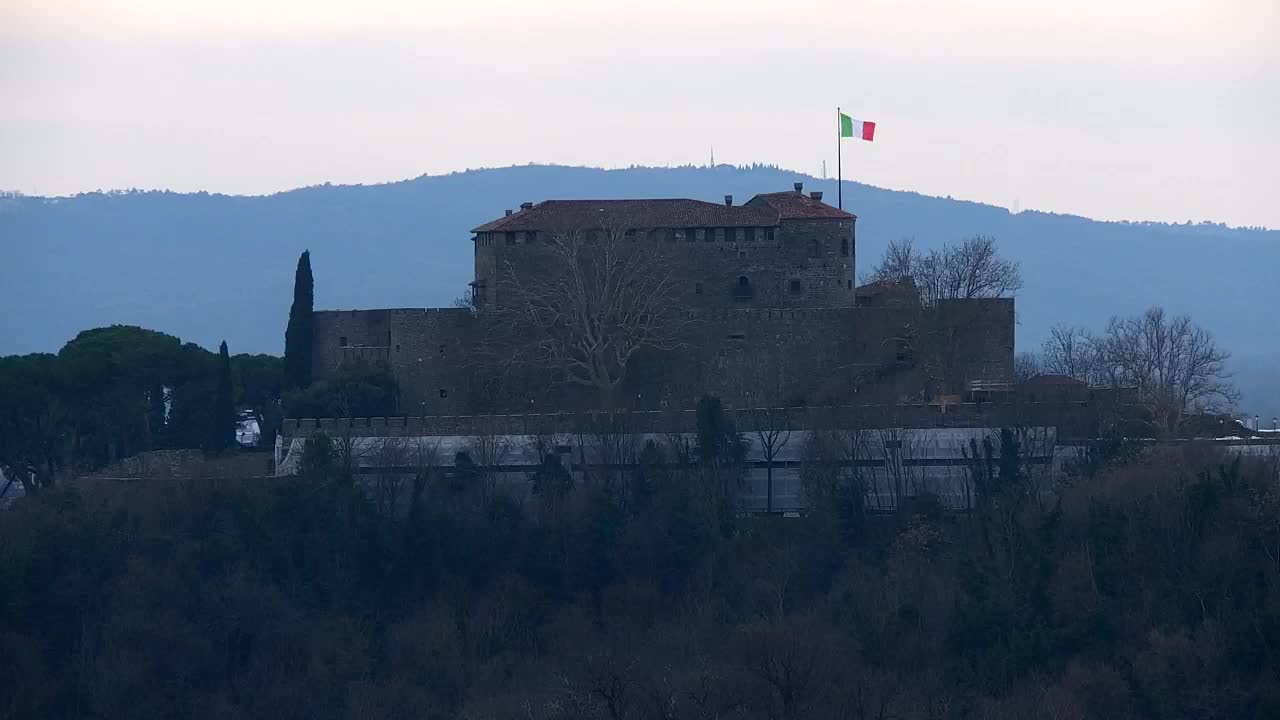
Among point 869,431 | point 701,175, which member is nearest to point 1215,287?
point 701,175

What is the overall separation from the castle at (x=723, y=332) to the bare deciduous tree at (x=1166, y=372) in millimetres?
3180

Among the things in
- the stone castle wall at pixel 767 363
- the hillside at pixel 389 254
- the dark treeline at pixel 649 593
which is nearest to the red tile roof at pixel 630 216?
the stone castle wall at pixel 767 363

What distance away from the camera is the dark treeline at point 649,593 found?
115ft

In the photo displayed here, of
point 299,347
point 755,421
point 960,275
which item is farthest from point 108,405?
point 960,275

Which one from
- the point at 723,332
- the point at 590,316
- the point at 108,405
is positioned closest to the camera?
the point at 590,316

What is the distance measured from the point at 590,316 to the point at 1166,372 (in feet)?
41.8

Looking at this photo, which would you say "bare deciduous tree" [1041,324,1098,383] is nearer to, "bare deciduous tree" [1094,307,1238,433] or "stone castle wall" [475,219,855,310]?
"bare deciduous tree" [1094,307,1238,433]

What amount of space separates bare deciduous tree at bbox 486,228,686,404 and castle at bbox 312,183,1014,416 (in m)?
0.15

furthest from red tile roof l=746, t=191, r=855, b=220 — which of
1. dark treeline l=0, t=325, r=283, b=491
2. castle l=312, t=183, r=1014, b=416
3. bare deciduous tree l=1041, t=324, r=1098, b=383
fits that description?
dark treeline l=0, t=325, r=283, b=491

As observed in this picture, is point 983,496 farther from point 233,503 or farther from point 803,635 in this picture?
point 233,503

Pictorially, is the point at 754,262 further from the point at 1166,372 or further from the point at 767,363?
the point at 1166,372

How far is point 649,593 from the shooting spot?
4084cm

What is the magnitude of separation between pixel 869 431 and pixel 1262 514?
8694 millimetres

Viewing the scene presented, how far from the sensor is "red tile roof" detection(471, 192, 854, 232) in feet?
152
